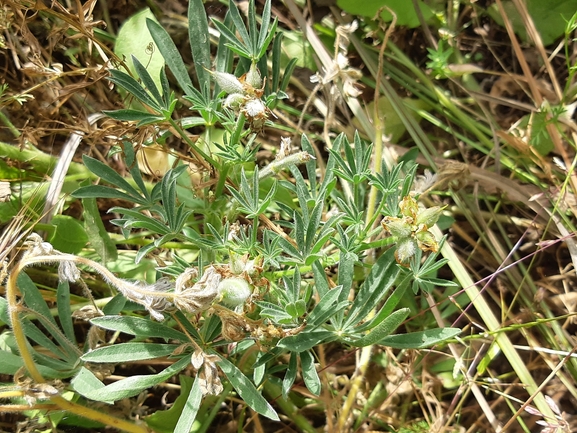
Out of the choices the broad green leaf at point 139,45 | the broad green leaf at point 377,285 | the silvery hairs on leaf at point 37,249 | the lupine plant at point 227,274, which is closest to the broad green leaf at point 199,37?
the lupine plant at point 227,274

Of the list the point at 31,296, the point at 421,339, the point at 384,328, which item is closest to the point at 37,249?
the point at 31,296

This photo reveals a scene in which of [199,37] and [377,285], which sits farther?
[199,37]

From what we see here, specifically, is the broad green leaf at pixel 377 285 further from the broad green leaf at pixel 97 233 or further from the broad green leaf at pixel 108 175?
the broad green leaf at pixel 97 233

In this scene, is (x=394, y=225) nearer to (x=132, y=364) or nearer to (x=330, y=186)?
(x=330, y=186)

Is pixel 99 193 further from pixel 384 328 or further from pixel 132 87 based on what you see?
pixel 384 328

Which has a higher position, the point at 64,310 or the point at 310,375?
the point at 310,375

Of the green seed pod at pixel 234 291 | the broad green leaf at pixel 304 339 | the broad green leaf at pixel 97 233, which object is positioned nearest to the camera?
the green seed pod at pixel 234 291
